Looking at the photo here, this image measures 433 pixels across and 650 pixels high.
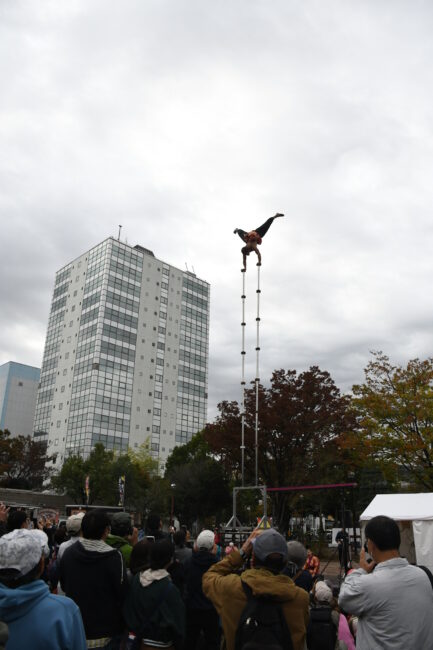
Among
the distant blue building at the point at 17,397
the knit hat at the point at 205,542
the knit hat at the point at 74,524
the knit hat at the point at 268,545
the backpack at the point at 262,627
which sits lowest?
the backpack at the point at 262,627

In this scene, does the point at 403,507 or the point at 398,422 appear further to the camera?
the point at 398,422

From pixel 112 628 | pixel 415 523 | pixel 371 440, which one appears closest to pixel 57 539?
pixel 112 628

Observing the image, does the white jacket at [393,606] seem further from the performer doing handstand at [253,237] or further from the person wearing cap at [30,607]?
the performer doing handstand at [253,237]

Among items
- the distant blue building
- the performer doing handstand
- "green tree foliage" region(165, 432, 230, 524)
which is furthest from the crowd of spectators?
the distant blue building

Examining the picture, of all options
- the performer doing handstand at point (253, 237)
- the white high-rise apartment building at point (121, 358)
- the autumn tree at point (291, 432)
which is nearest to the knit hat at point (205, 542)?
the performer doing handstand at point (253, 237)

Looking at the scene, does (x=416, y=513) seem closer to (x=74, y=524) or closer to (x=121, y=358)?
(x=74, y=524)

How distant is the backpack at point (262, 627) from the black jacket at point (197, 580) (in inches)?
113

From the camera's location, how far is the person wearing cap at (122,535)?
17.5 ft

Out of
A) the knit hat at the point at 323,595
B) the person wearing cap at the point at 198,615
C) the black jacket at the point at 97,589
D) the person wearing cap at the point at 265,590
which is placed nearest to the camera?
the person wearing cap at the point at 265,590

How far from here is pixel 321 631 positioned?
4902mm

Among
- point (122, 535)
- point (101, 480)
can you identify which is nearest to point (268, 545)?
point (122, 535)

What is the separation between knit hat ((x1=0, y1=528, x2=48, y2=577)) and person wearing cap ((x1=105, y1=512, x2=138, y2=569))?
299 centimetres

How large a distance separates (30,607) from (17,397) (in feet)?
403

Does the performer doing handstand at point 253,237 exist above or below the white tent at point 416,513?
above
